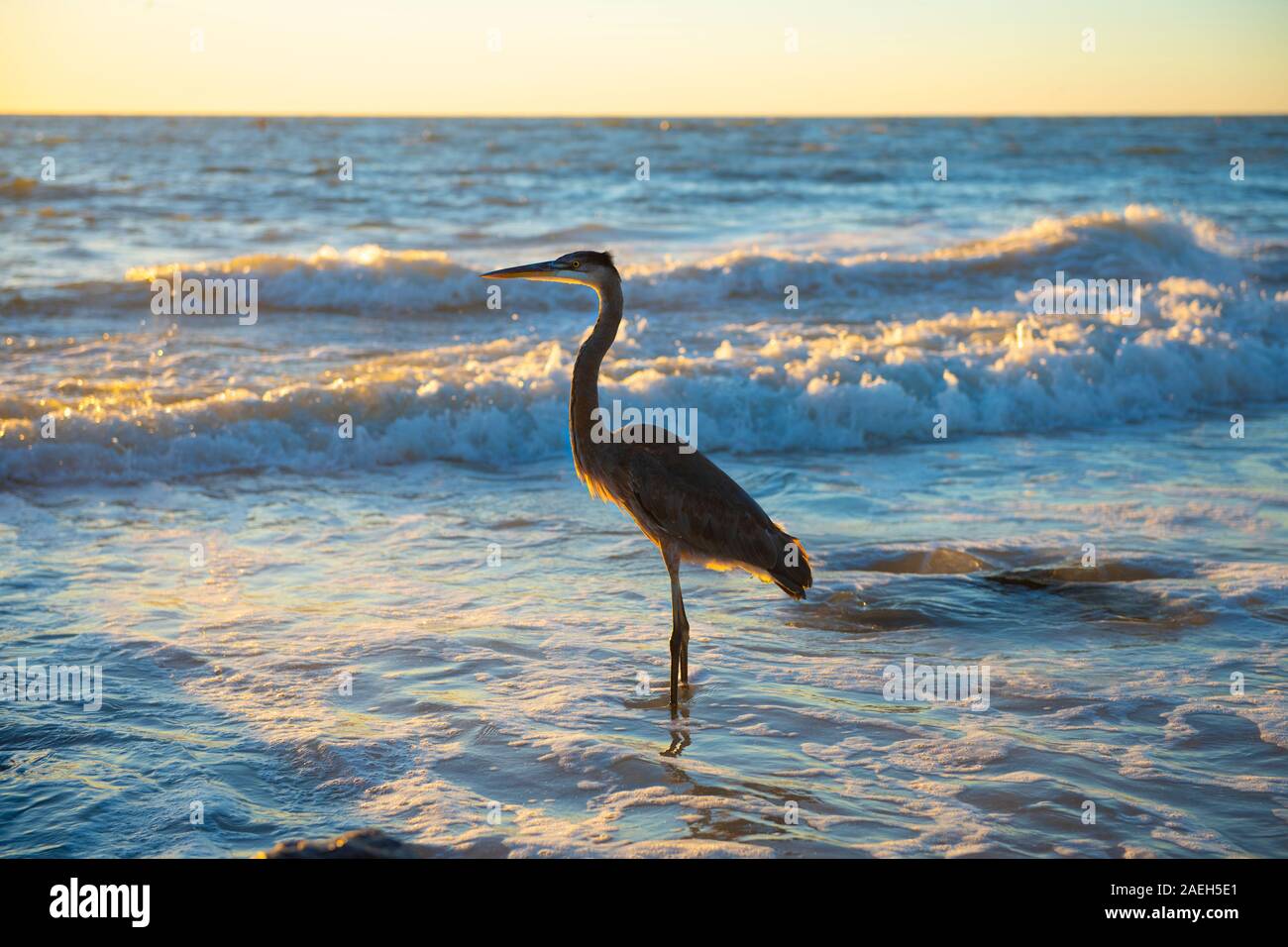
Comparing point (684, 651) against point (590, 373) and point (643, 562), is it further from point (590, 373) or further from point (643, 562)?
point (643, 562)

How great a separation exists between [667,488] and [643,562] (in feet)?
7.74

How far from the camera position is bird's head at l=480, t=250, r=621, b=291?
20.4ft

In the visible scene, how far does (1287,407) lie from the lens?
14.5m

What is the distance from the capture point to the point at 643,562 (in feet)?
28.2

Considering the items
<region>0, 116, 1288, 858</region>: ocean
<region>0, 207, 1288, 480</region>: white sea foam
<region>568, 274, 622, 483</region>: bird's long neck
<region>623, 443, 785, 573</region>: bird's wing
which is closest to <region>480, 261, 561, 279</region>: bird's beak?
<region>568, 274, 622, 483</region>: bird's long neck

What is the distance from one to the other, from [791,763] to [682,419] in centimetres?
745

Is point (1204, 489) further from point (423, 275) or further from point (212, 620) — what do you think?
point (423, 275)

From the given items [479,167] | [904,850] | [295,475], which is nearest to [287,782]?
[904,850]

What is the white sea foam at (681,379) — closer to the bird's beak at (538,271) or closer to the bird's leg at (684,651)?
the bird's beak at (538,271)

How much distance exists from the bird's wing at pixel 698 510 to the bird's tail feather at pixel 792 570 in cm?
4

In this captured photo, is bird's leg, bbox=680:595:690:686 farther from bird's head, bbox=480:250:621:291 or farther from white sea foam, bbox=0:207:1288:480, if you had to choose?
white sea foam, bbox=0:207:1288:480

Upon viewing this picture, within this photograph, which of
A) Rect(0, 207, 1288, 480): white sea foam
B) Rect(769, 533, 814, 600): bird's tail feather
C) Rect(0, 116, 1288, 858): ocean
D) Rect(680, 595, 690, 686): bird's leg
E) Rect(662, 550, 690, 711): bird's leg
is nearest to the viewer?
Rect(0, 116, 1288, 858): ocean

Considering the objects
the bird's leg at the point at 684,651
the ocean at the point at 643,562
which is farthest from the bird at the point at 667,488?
the ocean at the point at 643,562
